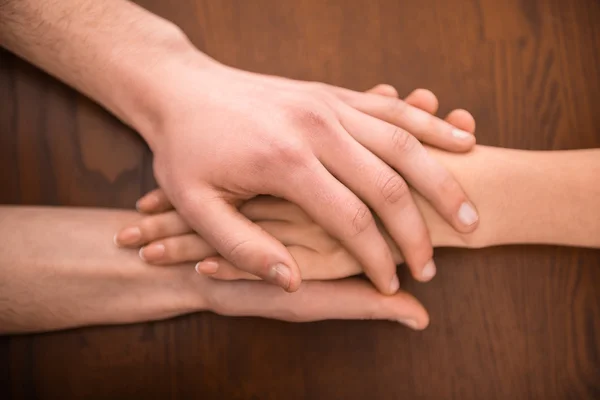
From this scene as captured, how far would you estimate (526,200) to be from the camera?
794 millimetres

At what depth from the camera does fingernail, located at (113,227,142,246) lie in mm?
785

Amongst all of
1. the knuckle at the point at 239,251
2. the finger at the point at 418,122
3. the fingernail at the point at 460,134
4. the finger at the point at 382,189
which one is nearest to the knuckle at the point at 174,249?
the knuckle at the point at 239,251

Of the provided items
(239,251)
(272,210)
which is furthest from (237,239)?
(272,210)

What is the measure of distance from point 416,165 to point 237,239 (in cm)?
30

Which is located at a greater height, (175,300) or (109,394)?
(175,300)

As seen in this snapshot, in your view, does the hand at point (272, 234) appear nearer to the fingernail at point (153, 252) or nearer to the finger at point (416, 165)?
the fingernail at point (153, 252)

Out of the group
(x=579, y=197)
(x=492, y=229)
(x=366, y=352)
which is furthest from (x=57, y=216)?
(x=579, y=197)

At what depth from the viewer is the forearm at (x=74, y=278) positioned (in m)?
0.79

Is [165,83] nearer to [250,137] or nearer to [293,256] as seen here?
[250,137]

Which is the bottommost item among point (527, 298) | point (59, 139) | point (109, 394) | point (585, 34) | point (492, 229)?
point (109, 394)

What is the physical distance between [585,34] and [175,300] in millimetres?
882

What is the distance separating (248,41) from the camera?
88cm

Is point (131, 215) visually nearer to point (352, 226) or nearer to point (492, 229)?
point (352, 226)

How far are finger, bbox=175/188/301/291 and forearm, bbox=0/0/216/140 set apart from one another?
0.58 ft
